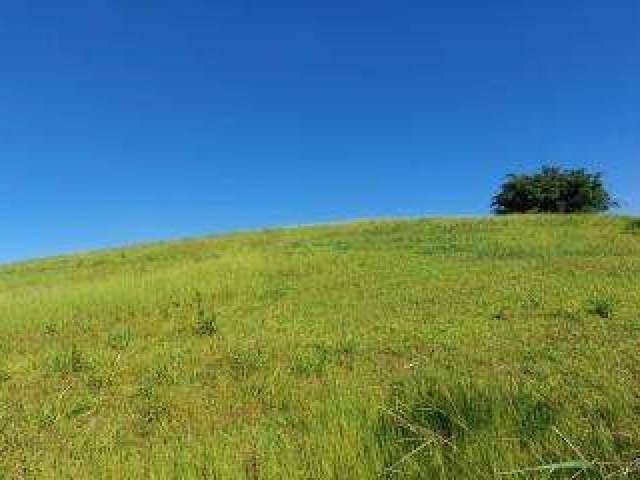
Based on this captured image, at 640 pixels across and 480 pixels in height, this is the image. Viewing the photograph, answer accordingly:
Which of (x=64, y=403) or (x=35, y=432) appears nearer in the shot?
(x=35, y=432)

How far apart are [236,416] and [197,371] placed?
90.3 inches

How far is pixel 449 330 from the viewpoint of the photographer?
13109mm

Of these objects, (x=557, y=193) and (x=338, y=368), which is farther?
(x=557, y=193)

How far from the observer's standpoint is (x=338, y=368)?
37.0ft

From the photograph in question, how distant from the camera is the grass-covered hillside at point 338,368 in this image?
6.11 metres

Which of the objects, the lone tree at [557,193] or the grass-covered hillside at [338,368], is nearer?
the grass-covered hillside at [338,368]

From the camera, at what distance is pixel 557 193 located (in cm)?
6166

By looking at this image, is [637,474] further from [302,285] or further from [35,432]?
[302,285]

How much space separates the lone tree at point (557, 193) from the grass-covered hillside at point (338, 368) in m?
37.1

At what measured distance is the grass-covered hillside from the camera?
6105 millimetres

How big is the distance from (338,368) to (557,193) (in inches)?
2099

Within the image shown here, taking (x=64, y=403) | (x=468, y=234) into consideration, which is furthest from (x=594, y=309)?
(x=468, y=234)

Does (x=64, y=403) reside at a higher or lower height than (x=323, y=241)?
lower

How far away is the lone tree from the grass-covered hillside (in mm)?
37089
